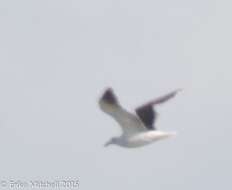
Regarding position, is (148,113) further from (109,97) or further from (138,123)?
(109,97)

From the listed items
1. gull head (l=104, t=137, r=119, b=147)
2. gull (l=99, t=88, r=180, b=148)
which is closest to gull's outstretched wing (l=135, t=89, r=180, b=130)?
gull (l=99, t=88, r=180, b=148)

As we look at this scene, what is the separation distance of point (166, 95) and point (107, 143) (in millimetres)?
2162

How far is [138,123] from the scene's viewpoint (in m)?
54.2

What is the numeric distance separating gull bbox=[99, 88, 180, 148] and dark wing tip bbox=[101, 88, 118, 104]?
139mm

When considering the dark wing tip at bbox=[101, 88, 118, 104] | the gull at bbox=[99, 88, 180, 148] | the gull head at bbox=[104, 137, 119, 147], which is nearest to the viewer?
the dark wing tip at bbox=[101, 88, 118, 104]

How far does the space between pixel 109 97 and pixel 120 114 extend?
3.31 ft

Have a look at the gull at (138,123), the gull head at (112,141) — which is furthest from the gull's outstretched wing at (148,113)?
the gull head at (112,141)

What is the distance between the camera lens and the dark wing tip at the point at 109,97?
52719 mm

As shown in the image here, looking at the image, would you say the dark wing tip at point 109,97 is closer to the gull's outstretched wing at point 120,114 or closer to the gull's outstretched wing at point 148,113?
the gull's outstretched wing at point 120,114

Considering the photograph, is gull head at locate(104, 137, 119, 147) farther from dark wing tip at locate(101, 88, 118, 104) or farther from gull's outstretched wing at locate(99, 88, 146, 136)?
dark wing tip at locate(101, 88, 118, 104)

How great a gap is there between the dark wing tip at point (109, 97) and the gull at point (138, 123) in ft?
0.46

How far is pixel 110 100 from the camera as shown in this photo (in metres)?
52.9

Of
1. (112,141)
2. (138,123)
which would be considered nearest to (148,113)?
(138,123)

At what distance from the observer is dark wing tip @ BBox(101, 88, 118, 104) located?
52.7 m
